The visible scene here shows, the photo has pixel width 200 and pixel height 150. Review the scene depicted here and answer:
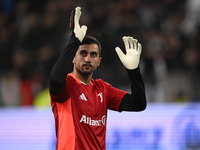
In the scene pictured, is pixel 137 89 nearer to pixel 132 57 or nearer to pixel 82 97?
pixel 132 57

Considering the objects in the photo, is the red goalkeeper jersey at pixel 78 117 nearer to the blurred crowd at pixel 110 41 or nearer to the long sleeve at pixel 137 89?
the long sleeve at pixel 137 89

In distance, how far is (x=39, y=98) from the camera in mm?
7172

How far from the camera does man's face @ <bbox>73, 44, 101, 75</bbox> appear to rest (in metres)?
3.34

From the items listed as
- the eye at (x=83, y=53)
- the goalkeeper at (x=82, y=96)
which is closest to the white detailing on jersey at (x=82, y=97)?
the goalkeeper at (x=82, y=96)

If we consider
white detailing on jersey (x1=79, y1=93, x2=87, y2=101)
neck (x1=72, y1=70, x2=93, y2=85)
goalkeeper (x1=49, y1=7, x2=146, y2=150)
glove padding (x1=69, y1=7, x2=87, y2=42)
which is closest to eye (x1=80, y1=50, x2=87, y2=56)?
goalkeeper (x1=49, y1=7, x2=146, y2=150)

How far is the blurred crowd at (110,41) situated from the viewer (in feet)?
22.6

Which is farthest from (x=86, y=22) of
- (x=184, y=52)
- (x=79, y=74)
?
(x=79, y=74)

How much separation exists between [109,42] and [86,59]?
4.20 meters

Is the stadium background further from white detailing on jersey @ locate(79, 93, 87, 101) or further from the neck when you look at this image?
white detailing on jersey @ locate(79, 93, 87, 101)

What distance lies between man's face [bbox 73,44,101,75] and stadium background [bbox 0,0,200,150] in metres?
3.19

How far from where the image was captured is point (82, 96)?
322 cm

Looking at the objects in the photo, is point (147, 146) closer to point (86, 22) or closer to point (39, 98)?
point (39, 98)

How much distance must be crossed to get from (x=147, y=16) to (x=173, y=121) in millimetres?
3314

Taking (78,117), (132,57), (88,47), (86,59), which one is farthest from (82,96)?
(132,57)
